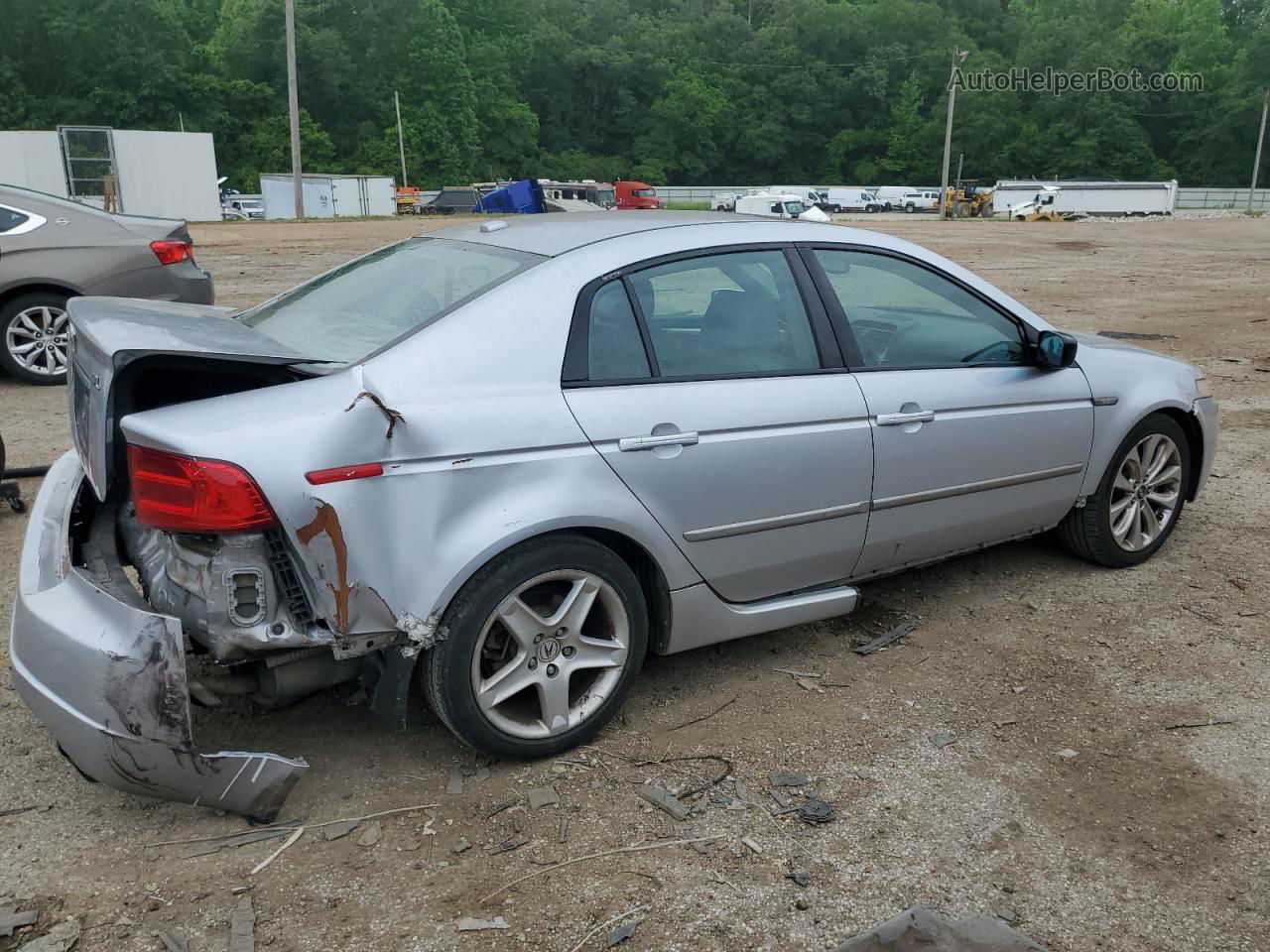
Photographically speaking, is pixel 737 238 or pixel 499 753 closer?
pixel 499 753

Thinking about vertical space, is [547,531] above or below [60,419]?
above

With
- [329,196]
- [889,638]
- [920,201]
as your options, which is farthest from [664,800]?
[920,201]

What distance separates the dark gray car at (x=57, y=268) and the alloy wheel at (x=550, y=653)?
20.1ft

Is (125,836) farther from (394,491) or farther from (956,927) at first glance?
(956,927)

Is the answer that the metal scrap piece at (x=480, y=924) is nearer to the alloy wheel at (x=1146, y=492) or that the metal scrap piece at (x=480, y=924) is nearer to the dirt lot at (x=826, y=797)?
the dirt lot at (x=826, y=797)

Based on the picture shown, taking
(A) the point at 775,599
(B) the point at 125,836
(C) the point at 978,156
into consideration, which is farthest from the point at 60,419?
(C) the point at 978,156

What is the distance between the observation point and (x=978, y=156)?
9062 centimetres

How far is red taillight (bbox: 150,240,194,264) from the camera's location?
8281 mm

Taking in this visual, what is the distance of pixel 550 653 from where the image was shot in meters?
3.24

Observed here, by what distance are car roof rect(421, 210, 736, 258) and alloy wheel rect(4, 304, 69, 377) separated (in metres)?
5.36

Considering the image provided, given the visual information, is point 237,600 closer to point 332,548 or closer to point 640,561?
point 332,548

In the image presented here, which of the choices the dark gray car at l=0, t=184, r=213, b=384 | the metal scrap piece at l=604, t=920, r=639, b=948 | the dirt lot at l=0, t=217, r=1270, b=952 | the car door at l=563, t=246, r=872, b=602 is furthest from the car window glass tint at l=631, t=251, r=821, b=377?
the dark gray car at l=0, t=184, r=213, b=384

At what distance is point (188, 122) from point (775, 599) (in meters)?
75.6

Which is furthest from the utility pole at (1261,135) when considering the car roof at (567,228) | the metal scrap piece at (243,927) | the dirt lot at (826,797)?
the metal scrap piece at (243,927)
